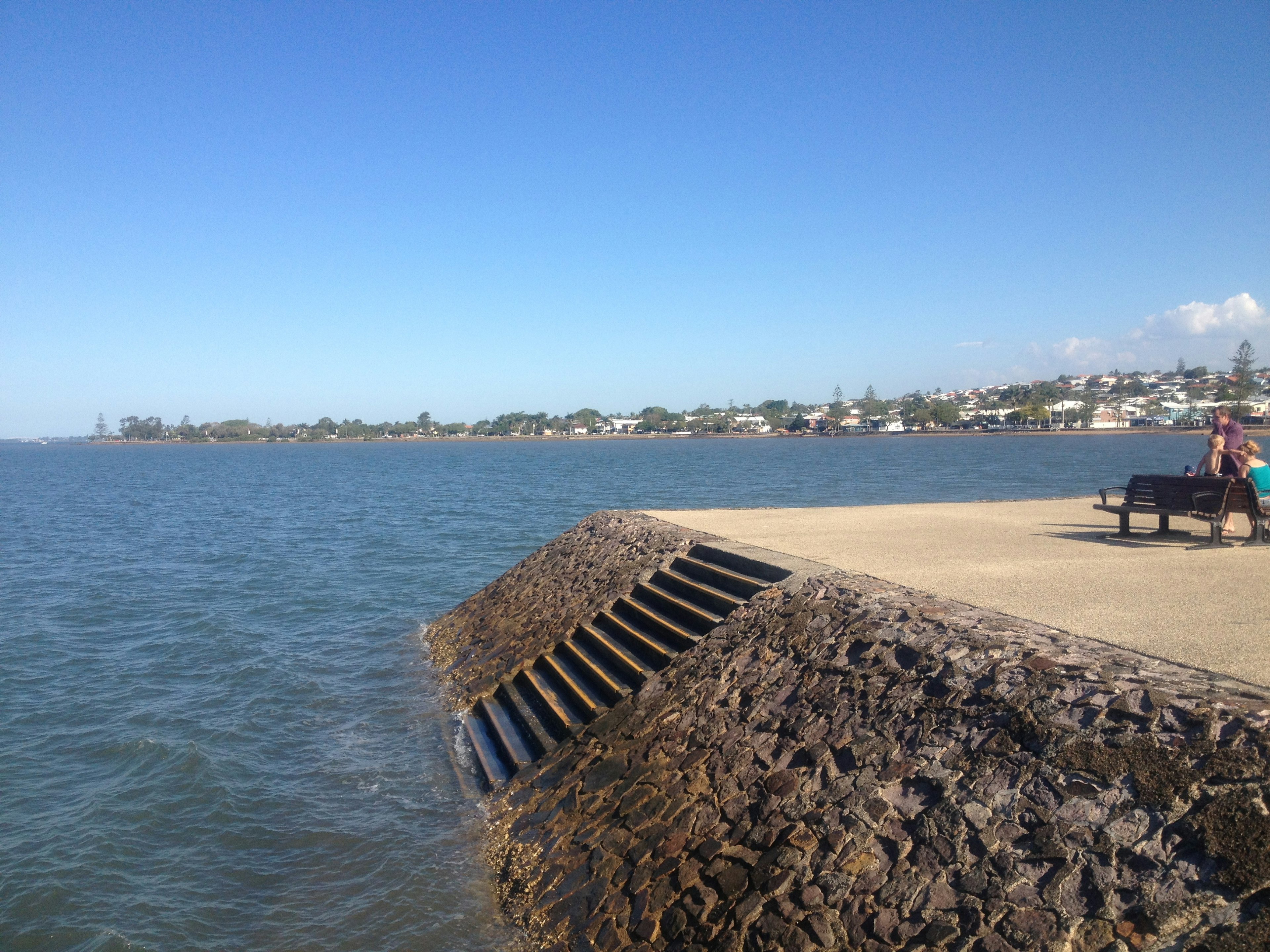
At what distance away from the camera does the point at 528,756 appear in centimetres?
884

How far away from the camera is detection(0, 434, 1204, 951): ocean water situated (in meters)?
6.86

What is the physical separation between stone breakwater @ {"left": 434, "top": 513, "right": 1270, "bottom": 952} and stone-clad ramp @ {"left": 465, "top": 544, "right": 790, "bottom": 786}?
0.47 m

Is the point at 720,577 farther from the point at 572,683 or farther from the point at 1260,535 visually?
the point at 1260,535

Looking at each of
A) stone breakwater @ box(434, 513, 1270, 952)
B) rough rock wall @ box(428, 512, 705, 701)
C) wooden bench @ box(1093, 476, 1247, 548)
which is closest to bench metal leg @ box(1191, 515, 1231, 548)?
wooden bench @ box(1093, 476, 1247, 548)

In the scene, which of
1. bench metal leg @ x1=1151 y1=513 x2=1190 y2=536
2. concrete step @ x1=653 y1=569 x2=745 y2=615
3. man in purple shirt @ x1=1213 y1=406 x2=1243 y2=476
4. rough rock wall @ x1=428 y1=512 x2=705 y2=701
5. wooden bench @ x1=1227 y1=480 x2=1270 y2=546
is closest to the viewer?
concrete step @ x1=653 y1=569 x2=745 y2=615

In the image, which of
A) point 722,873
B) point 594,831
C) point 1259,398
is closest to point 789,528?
point 594,831

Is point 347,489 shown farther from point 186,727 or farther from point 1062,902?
point 1062,902

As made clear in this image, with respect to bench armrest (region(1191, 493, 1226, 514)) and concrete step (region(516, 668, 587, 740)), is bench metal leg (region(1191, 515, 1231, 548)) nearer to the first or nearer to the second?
bench armrest (region(1191, 493, 1226, 514))

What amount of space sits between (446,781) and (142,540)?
25062 mm

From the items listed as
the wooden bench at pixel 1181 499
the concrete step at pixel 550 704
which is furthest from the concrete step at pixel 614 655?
the wooden bench at pixel 1181 499

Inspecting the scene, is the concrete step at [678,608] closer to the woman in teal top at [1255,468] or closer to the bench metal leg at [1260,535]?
the bench metal leg at [1260,535]

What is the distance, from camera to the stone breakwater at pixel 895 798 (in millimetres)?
3938

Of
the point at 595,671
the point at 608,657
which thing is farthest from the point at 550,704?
the point at 608,657

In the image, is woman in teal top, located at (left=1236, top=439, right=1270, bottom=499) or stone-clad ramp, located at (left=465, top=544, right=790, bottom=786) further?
woman in teal top, located at (left=1236, top=439, right=1270, bottom=499)
